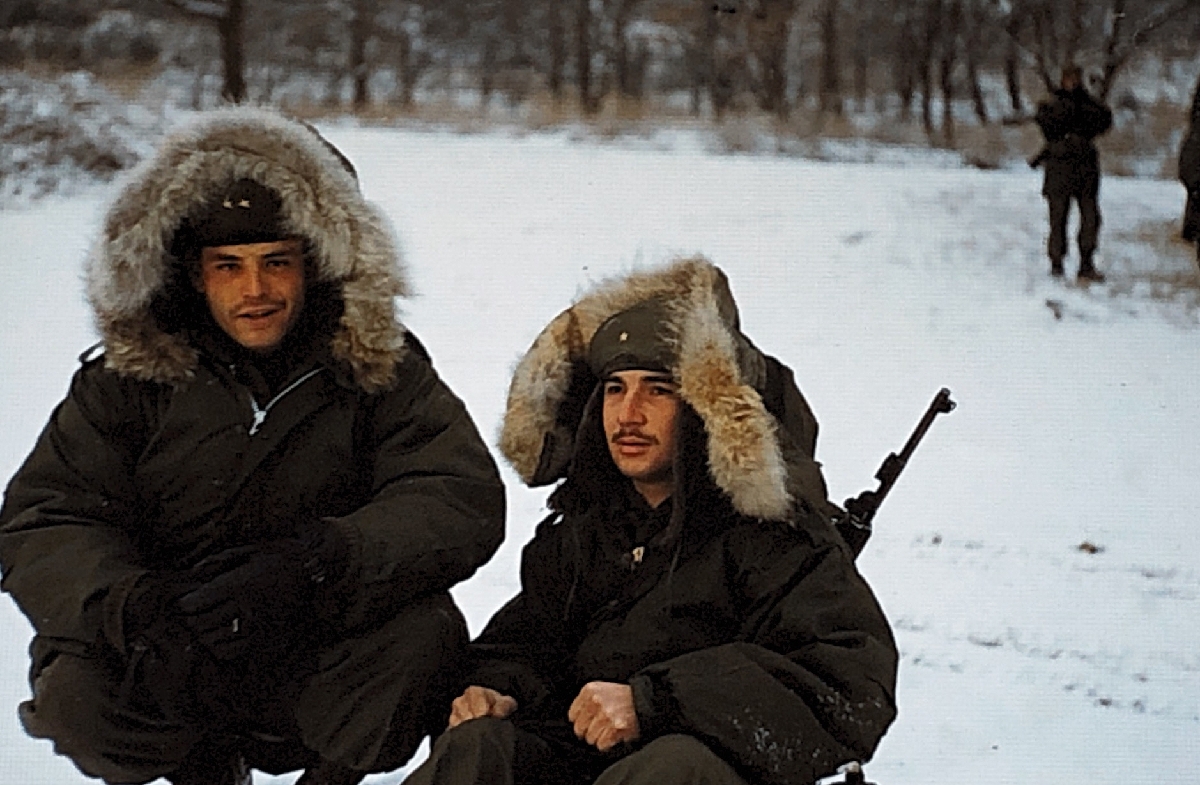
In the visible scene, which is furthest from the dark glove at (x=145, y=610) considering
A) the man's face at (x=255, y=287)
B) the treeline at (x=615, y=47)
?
the treeline at (x=615, y=47)

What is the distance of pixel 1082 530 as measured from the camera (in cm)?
223

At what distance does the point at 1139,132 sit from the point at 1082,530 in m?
1.23

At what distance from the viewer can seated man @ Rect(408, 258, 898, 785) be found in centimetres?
102

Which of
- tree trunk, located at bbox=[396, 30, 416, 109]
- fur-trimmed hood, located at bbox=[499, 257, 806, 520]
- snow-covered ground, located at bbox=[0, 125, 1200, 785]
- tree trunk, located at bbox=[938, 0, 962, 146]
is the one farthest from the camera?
tree trunk, located at bbox=[396, 30, 416, 109]

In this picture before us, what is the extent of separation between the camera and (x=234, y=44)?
343 cm

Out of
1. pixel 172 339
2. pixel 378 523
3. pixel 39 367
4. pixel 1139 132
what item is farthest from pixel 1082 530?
pixel 39 367

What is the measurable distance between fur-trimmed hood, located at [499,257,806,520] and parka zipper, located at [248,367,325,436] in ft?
0.64

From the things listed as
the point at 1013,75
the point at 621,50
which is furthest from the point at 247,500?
the point at 1013,75

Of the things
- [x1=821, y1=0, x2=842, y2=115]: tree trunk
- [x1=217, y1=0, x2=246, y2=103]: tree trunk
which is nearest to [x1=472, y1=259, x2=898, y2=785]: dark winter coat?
[x1=821, y1=0, x2=842, y2=115]: tree trunk

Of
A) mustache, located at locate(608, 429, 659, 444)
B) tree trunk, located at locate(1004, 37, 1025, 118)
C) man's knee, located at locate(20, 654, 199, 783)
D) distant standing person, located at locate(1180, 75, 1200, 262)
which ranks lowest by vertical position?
man's knee, located at locate(20, 654, 199, 783)

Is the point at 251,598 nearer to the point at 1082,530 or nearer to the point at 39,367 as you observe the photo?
the point at 1082,530

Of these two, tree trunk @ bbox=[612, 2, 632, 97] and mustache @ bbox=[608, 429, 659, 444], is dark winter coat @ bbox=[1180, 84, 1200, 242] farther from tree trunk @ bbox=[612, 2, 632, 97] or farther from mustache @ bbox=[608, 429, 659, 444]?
mustache @ bbox=[608, 429, 659, 444]

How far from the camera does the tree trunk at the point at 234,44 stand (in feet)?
11.2

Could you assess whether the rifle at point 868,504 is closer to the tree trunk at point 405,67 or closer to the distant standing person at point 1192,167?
the distant standing person at point 1192,167
